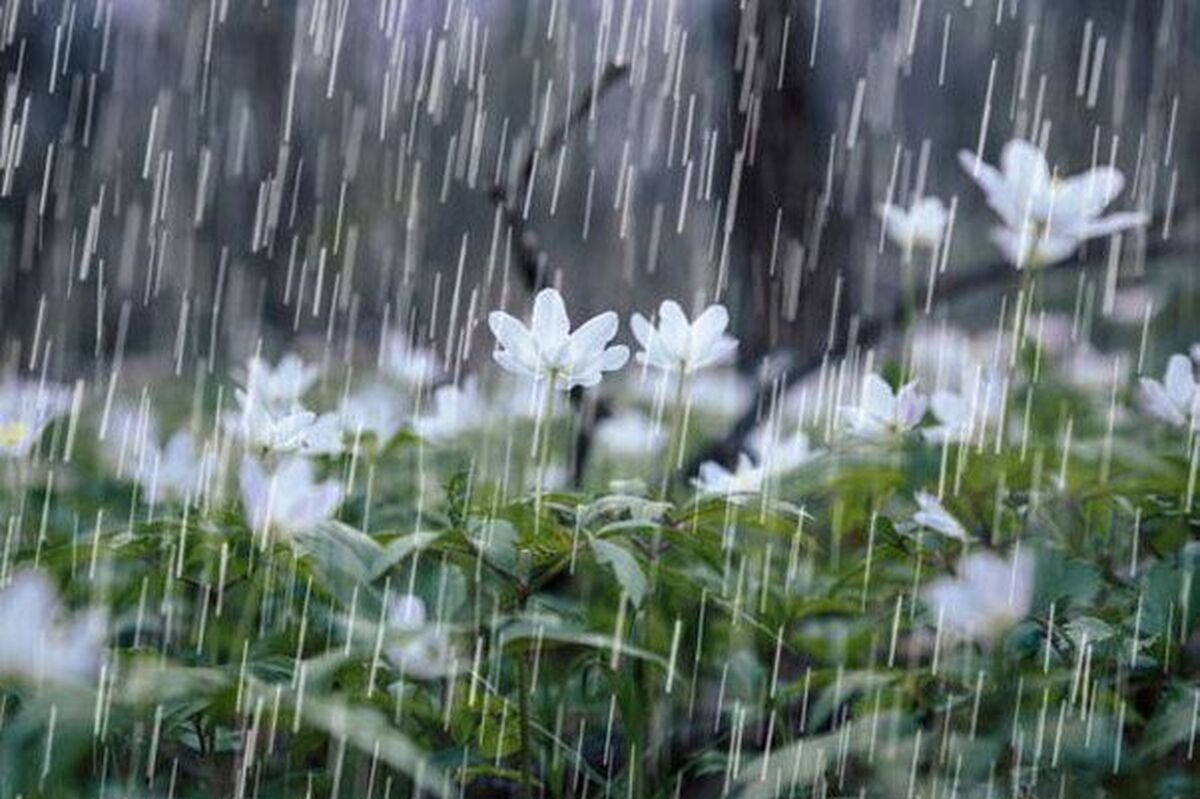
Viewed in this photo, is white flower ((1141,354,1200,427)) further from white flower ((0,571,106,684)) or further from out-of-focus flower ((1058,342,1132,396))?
out-of-focus flower ((1058,342,1132,396))

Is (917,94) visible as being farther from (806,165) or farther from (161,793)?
(161,793)

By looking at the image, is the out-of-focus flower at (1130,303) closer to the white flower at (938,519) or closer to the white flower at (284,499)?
the white flower at (938,519)

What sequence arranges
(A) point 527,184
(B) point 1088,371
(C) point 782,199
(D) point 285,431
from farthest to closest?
(B) point 1088,371 < (C) point 782,199 < (A) point 527,184 < (D) point 285,431

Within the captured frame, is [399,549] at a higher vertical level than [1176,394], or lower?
lower

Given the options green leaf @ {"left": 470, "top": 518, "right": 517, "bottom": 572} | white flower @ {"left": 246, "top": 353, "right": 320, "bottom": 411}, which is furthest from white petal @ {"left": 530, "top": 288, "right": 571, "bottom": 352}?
white flower @ {"left": 246, "top": 353, "right": 320, "bottom": 411}

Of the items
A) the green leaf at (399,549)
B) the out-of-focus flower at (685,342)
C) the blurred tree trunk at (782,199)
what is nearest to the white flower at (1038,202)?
the out-of-focus flower at (685,342)

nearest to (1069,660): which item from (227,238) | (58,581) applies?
(58,581)

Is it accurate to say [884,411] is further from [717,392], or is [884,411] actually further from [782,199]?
[717,392]

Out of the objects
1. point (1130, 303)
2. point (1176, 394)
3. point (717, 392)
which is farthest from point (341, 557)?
point (1130, 303)
